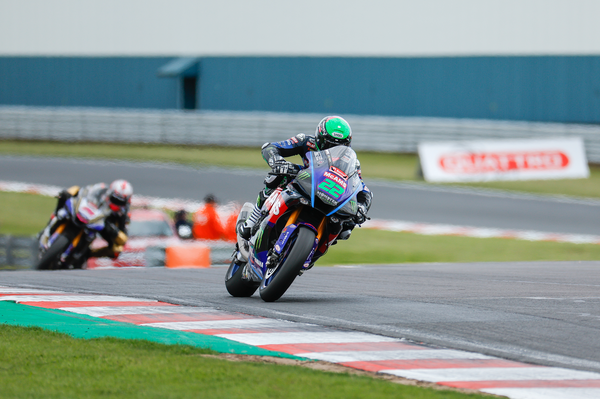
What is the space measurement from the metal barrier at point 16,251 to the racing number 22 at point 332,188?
7.92 m

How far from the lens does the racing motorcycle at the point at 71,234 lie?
42.2ft

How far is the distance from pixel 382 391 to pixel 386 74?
3168 cm

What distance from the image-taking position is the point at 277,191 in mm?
7973

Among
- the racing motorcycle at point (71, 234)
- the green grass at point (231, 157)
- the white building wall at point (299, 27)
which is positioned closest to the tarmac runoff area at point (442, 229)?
the racing motorcycle at point (71, 234)

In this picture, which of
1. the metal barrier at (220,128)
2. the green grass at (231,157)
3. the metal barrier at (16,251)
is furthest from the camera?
the metal barrier at (220,128)

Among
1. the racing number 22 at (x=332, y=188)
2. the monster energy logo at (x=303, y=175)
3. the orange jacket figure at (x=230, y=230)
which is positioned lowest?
the orange jacket figure at (x=230, y=230)

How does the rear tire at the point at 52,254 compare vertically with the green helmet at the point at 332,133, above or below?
below

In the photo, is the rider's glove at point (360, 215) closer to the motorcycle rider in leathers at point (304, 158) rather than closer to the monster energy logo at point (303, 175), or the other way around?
the motorcycle rider in leathers at point (304, 158)

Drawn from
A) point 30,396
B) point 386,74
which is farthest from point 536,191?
point 30,396

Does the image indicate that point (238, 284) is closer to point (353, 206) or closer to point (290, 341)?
point (353, 206)

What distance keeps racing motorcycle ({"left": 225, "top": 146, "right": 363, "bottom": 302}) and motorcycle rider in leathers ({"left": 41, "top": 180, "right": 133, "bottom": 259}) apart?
5318 mm

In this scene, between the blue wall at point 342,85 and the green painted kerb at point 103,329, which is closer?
the green painted kerb at point 103,329

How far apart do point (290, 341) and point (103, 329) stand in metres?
1.44

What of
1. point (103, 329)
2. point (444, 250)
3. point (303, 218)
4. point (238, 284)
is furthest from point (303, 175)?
point (444, 250)
